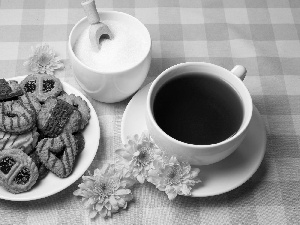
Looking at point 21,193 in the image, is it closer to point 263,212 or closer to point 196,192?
point 196,192

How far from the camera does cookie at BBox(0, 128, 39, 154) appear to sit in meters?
1.03

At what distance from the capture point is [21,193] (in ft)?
3.29

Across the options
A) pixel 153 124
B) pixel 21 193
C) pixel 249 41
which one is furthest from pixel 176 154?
pixel 249 41

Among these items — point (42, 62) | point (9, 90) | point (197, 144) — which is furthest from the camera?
point (42, 62)

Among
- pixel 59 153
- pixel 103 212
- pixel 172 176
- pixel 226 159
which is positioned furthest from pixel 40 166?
pixel 226 159

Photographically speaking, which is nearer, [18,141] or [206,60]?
[18,141]

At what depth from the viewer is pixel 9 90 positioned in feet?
3.58

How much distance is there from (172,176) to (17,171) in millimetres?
308

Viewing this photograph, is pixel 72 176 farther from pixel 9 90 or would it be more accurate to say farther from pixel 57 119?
pixel 9 90

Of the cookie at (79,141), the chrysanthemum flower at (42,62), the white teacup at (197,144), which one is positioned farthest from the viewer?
the chrysanthemum flower at (42,62)

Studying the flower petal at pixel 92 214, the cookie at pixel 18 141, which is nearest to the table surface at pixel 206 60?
the flower petal at pixel 92 214

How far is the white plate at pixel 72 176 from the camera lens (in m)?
1.00

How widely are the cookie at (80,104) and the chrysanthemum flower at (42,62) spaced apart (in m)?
0.14

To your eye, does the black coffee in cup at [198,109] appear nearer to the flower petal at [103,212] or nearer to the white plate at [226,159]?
the white plate at [226,159]
